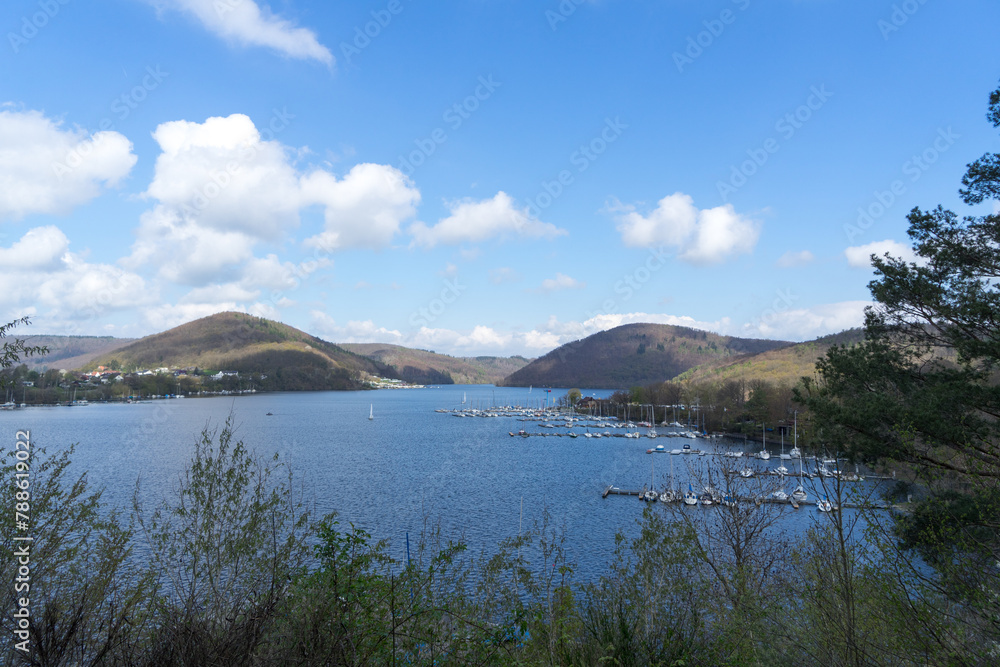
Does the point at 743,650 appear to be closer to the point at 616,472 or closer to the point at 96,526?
the point at 96,526

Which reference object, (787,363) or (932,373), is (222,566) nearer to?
(932,373)

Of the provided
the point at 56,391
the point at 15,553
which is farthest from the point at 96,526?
the point at 56,391

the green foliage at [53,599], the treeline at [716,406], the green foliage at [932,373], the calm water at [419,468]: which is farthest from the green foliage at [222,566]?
the treeline at [716,406]

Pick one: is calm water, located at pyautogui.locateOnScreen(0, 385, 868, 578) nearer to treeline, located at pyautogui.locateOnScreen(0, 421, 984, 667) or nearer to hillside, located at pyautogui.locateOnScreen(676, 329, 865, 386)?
treeline, located at pyautogui.locateOnScreen(0, 421, 984, 667)

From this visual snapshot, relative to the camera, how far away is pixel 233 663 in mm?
3682

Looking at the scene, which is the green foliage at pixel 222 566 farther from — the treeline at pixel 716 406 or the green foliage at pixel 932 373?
the treeline at pixel 716 406

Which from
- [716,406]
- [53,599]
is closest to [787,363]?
[716,406]

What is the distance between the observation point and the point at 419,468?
4638 cm

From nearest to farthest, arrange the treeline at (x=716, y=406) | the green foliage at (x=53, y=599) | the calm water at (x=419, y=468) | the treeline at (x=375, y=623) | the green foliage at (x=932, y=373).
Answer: the green foliage at (x=53, y=599)
the treeline at (x=375, y=623)
the green foliage at (x=932, y=373)
the calm water at (x=419, y=468)
the treeline at (x=716, y=406)

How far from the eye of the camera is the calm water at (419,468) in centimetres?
2797

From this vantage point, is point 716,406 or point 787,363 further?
point 787,363

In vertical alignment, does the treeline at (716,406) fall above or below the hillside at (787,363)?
below

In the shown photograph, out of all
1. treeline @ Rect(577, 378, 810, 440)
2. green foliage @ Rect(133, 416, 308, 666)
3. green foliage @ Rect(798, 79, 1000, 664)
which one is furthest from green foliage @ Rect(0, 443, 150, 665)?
treeline @ Rect(577, 378, 810, 440)

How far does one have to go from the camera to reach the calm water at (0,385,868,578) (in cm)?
2797
